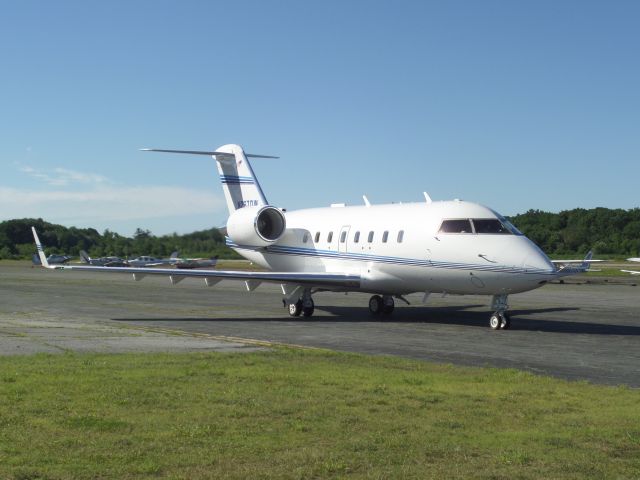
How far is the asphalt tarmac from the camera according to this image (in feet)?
44.9

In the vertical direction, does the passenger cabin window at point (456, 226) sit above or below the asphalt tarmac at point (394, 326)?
above

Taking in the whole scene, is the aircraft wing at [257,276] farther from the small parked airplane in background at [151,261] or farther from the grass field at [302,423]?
the small parked airplane in background at [151,261]

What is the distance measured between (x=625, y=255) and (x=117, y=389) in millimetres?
80795

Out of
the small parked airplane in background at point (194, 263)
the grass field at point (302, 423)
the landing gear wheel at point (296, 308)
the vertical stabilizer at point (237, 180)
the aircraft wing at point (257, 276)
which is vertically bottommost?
the grass field at point (302, 423)

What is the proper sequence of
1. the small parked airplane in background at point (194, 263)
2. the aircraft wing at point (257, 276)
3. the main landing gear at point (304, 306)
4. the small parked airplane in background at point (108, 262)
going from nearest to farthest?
1. the aircraft wing at point (257, 276)
2. the main landing gear at point (304, 306)
3. the small parked airplane in background at point (194, 263)
4. the small parked airplane in background at point (108, 262)

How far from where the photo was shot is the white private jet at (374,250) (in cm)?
1853

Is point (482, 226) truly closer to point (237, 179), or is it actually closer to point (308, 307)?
point (308, 307)

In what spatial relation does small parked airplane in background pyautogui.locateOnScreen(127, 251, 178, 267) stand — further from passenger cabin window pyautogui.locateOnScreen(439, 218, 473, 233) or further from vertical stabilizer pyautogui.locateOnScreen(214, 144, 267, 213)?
passenger cabin window pyautogui.locateOnScreen(439, 218, 473, 233)

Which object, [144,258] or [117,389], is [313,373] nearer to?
[117,389]

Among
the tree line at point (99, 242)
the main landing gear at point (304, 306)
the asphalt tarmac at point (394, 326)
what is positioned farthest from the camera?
the tree line at point (99, 242)

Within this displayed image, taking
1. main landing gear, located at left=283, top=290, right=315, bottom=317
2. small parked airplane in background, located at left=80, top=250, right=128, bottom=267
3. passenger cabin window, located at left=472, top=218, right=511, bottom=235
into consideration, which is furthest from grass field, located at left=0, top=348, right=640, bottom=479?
small parked airplane in background, located at left=80, top=250, right=128, bottom=267

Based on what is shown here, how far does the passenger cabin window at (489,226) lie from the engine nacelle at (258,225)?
26.7 feet

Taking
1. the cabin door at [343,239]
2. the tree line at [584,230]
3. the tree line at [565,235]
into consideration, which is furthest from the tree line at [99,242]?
the tree line at [584,230]

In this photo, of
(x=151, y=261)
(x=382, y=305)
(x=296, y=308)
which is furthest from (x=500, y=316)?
(x=151, y=261)
